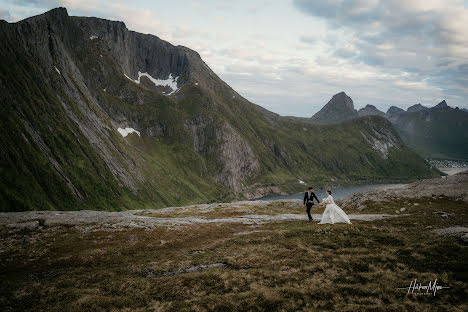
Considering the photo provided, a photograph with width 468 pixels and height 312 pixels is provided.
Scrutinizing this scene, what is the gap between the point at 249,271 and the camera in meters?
22.9

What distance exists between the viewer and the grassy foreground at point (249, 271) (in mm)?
17933

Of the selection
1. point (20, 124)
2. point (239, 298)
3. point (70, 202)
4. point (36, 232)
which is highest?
point (20, 124)

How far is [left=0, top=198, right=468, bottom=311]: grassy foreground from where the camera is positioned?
17.9 meters

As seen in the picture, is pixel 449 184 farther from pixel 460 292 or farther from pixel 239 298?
pixel 239 298

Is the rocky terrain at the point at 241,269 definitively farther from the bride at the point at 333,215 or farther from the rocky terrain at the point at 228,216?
the rocky terrain at the point at 228,216

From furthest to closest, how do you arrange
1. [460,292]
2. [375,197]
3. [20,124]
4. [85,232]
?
[20,124] < [375,197] < [85,232] < [460,292]

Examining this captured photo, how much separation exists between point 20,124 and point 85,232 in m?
151

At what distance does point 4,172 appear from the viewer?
453ft

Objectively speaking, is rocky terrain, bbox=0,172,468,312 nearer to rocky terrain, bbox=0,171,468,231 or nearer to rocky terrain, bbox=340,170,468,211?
rocky terrain, bbox=0,171,468,231

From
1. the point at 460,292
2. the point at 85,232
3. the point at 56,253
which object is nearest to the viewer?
the point at 460,292

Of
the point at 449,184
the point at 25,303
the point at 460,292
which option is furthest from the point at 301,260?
the point at 449,184
